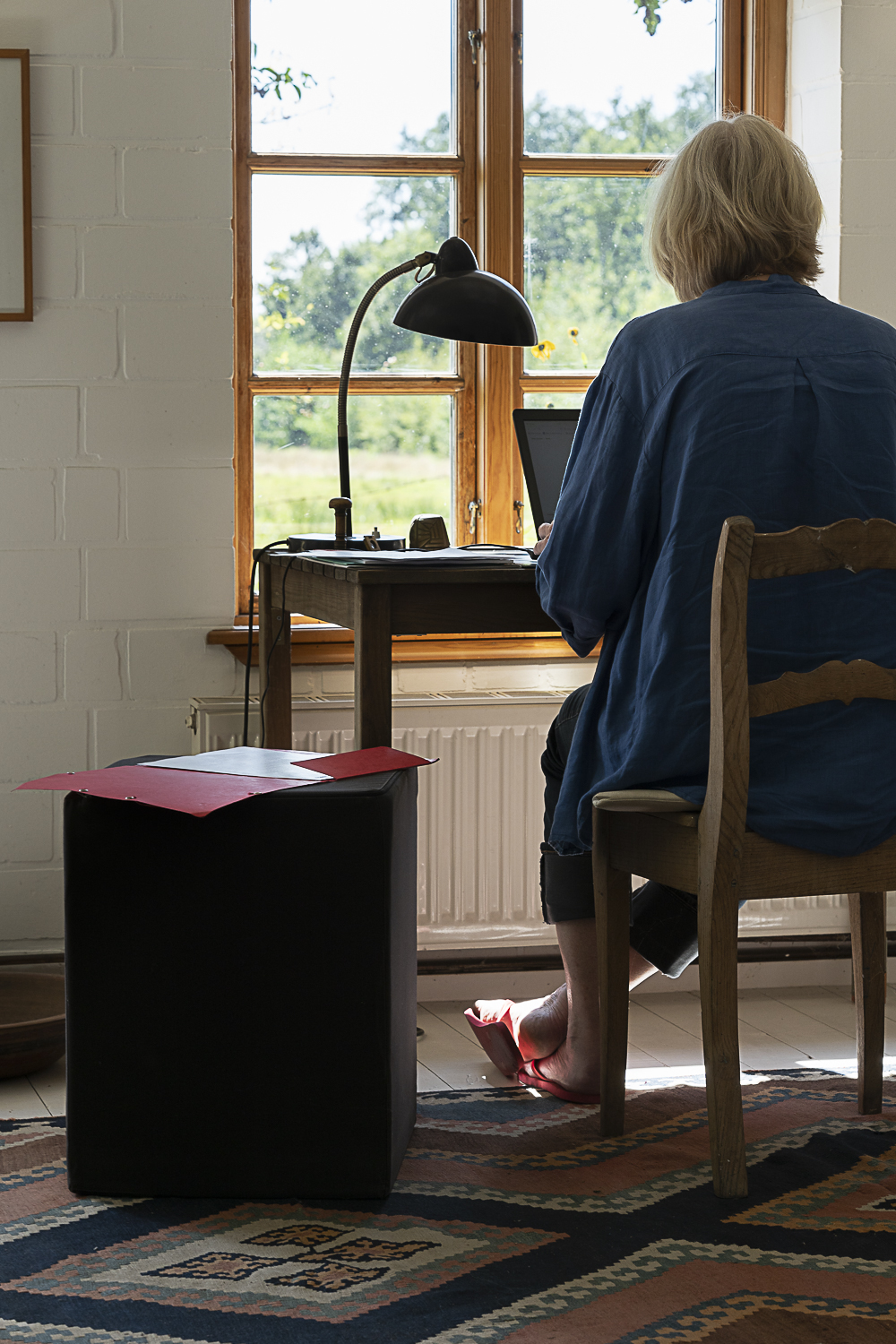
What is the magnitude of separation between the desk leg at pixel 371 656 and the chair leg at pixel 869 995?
0.75m

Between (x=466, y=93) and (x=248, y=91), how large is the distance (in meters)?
0.44

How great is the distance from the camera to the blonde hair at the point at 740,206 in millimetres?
1834

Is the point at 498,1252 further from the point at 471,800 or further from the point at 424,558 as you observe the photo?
the point at 471,800

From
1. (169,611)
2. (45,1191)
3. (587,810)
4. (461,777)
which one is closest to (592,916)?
(587,810)

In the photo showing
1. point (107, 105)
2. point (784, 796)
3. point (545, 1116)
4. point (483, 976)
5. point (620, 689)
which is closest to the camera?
point (784, 796)

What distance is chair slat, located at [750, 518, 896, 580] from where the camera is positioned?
1619mm

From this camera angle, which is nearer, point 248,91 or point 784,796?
point 784,796

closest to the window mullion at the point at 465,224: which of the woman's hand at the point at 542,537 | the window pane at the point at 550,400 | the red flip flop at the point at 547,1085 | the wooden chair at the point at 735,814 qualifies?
the window pane at the point at 550,400

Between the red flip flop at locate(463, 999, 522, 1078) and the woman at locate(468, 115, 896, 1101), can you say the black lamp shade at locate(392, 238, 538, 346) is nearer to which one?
the woman at locate(468, 115, 896, 1101)

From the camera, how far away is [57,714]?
2.62 metres

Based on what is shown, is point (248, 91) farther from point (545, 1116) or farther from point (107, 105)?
point (545, 1116)

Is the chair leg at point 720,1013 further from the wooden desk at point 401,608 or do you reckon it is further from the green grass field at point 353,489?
the green grass field at point 353,489

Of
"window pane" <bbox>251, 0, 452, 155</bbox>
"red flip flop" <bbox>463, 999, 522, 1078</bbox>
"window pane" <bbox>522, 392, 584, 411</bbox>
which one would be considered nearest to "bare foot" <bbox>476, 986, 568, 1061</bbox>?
"red flip flop" <bbox>463, 999, 522, 1078</bbox>

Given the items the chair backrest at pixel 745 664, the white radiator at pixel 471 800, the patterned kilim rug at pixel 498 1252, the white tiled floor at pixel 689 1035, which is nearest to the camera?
the patterned kilim rug at pixel 498 1252
